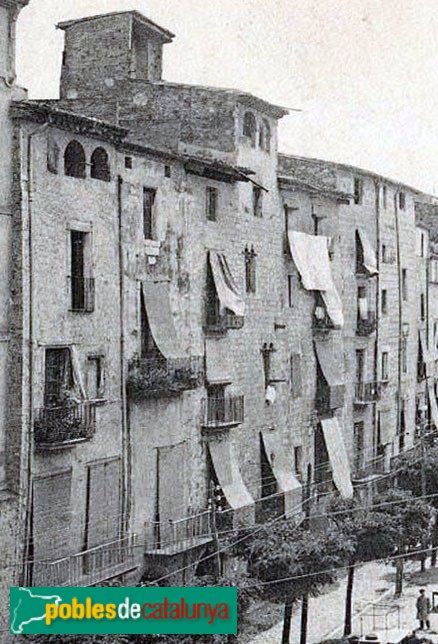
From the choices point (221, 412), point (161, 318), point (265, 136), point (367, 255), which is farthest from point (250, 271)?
point (367, 255)

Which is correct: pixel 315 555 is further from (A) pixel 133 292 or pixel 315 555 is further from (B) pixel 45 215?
(B) pixel 45 215

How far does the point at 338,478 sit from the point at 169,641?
1975 cm

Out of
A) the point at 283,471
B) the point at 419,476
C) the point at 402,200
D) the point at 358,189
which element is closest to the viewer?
the point at 283,471

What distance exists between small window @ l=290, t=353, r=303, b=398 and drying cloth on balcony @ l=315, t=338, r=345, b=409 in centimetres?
186

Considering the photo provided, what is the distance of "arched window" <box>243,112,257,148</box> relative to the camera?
36719mm

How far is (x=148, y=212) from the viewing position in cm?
3088

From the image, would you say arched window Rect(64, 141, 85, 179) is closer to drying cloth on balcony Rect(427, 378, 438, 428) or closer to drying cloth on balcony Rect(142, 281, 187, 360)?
drying cloth on balcony Rect(142, 281, 187, 360)

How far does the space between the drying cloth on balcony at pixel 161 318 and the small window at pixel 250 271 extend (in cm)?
614

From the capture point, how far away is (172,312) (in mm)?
31672

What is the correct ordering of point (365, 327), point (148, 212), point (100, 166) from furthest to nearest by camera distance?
point (365, 327) < point (148, 212) < point (100, 166)

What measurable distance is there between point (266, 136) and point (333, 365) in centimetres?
1023

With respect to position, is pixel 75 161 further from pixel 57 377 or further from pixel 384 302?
pixel 384 302

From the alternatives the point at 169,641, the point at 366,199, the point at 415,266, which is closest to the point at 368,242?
the point at 366,199

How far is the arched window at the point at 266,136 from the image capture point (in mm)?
38000
